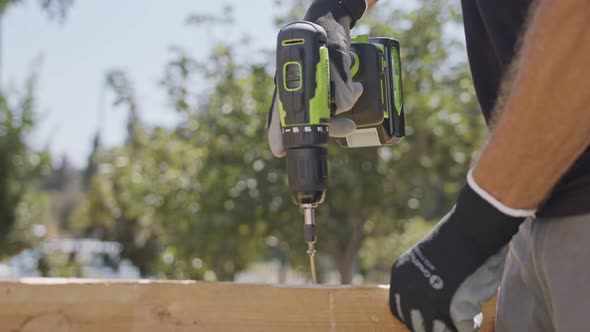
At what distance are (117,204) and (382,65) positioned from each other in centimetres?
702

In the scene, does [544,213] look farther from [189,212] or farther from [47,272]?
[47,272]

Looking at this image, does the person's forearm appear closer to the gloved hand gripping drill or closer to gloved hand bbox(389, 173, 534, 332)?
gloved hand bbox(389, 173, 534, 332)

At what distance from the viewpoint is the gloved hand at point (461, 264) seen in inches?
32.3

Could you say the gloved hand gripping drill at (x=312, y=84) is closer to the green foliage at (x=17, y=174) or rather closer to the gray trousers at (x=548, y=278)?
the gray trousers at (x=548, y=278)

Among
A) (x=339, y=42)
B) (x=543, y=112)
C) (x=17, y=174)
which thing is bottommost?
(x=17, y=174)

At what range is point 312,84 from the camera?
1204 mm

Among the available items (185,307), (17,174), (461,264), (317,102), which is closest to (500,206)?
(461,264)

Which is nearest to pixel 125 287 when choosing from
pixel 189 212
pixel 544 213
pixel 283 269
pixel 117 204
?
pixel 544 213

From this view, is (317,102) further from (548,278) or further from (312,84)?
(548,278)

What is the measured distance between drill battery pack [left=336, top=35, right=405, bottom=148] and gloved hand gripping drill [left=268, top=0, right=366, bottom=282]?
0.09 metres

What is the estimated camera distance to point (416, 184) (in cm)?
429

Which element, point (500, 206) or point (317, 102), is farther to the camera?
point (317, 102)

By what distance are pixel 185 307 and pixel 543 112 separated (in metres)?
0.82

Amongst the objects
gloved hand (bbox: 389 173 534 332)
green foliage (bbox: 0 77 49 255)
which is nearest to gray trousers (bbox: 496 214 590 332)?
gloved hand (bbox: 389 173 534 332)
